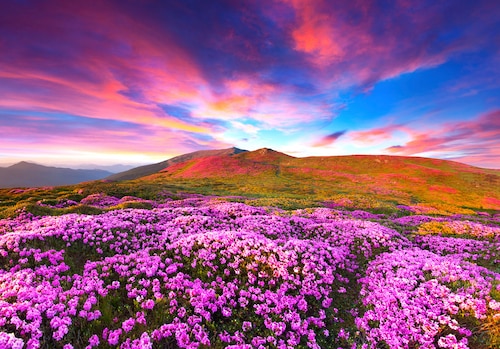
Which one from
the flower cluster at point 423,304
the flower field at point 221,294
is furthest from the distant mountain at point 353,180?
the flower field at point 221,294

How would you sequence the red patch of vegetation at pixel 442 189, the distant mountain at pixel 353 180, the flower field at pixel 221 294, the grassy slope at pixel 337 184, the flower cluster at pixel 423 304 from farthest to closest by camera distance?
1. the red patch of vegetation at pixel 442 189
2. the distant mountain at pixel 353 180
3. the grassy slope at pixel 337 184
4. the flower cluster at pixel 423 304
5. the flower field at pixel 221 294

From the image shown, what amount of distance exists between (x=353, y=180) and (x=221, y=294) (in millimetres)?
81147

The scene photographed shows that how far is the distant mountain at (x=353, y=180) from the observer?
2215 inches

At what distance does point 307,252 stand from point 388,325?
374cm

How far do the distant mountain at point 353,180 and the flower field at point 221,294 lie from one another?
34546 millimetres

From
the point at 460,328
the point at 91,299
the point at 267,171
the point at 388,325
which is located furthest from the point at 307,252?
the point at 267,171

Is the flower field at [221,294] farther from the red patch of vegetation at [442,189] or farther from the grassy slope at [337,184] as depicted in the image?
the red patch of vegetation at [442,189]

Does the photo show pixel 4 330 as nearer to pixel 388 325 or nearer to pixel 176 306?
pixel 176 306

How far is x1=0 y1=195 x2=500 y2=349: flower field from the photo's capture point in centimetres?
558

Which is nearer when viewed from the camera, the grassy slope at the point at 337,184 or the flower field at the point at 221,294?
the flower field at the point at 221,294

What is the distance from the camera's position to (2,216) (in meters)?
15.7

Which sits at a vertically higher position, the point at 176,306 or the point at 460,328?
the point at 176,306

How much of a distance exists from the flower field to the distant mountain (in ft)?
113

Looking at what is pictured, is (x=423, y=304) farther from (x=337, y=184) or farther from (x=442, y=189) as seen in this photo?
(x=442, y=189)
